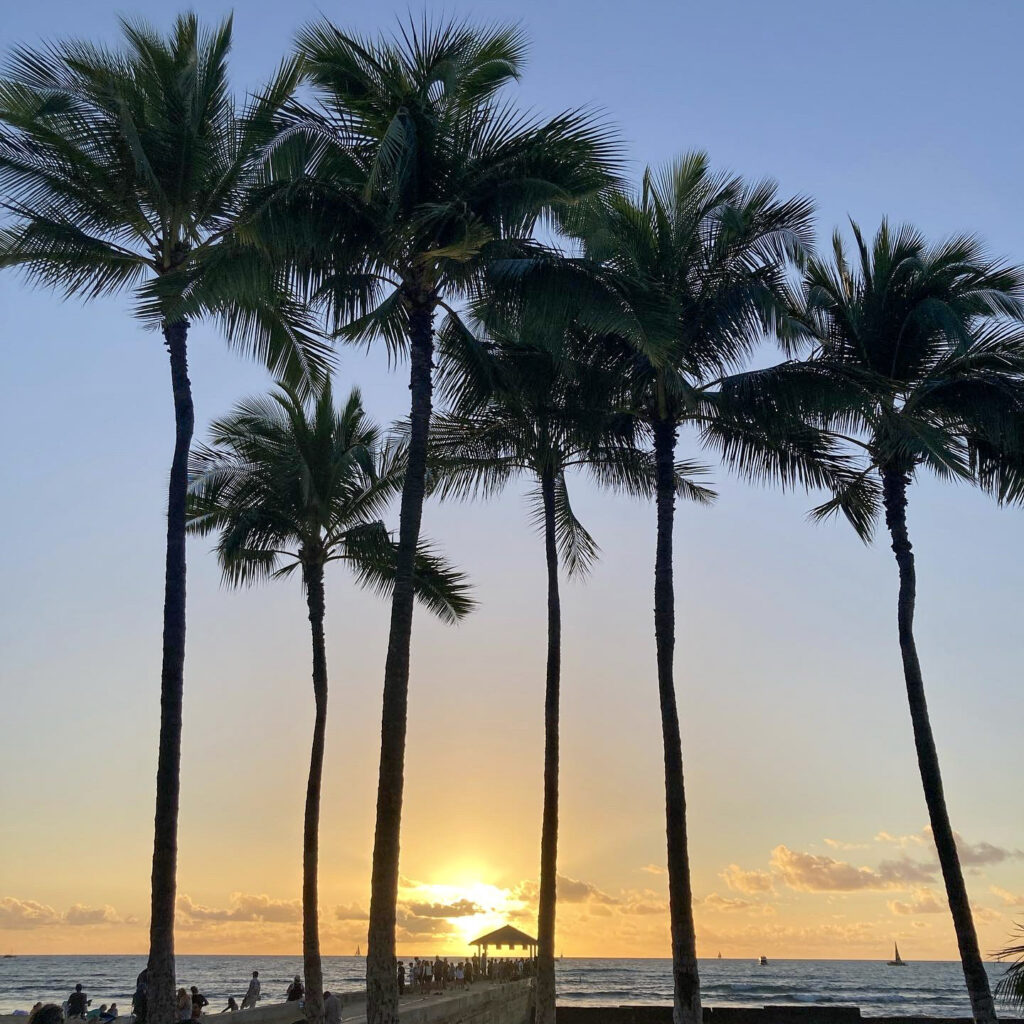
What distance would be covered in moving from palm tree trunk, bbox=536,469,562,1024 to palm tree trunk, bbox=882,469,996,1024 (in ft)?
21.9

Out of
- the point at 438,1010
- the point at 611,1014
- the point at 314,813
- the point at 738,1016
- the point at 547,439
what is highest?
the point at 547,439

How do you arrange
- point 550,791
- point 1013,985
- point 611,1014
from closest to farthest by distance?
point 1013,985 → point 550,791 → point 611,1014

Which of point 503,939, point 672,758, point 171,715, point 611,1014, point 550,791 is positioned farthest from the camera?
point 503,939

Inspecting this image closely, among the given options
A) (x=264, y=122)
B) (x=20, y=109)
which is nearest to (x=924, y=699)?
(x=264, y=122)

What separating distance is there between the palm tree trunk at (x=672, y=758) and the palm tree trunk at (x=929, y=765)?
13.2 ft

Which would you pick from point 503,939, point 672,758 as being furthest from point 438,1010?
point 503,939

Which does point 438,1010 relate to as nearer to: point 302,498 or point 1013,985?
point 302,498

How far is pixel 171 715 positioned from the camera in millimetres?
15734

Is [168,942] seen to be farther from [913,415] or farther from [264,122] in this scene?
[913,415]

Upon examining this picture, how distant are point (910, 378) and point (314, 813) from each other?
566 inches

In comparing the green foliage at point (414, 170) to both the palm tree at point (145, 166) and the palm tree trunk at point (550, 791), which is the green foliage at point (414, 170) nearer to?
the palm tree at point (145, 166)

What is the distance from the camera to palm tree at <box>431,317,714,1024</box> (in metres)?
19.4

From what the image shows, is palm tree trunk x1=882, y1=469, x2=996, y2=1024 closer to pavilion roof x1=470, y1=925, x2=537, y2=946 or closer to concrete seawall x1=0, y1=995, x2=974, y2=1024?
concrete seawall x1=0, y1=995, x2=974, y2=1024

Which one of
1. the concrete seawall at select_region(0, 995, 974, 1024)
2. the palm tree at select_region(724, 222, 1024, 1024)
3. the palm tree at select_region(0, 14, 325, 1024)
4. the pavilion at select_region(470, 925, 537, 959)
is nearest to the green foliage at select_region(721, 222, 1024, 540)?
the palm tree at select_region(724, 222, 1024, 1024)
